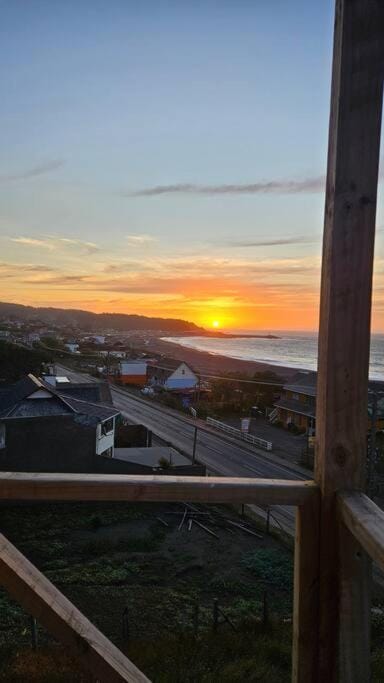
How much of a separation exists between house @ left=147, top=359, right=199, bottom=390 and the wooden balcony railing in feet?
130

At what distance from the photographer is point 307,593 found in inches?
48.7

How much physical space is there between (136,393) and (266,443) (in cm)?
1814

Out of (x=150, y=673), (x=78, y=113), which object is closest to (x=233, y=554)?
(x=150, y=673)

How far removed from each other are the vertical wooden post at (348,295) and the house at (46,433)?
15913 millimetres

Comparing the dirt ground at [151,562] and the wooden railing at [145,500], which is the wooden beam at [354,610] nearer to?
the wooden railing at [145,500]

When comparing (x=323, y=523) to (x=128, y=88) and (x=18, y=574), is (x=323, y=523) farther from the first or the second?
(x=128, y=88)

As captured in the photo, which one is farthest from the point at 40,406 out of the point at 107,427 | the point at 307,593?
the point at 307,593

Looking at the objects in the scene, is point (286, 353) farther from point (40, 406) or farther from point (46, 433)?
point (46, 433)

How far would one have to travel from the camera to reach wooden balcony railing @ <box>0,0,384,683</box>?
120 centimetres

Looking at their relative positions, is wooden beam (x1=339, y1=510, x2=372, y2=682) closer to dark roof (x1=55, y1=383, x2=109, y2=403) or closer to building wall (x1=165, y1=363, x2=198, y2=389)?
dark roof (x1=55, y1=383, x2=109, y2=403)

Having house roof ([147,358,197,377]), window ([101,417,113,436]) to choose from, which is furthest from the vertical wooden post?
house roof ([147,358,197,377])

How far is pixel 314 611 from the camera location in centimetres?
123

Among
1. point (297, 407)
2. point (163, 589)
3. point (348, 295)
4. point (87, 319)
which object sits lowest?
point (163, 589)

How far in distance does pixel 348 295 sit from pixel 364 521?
1.79 ft
